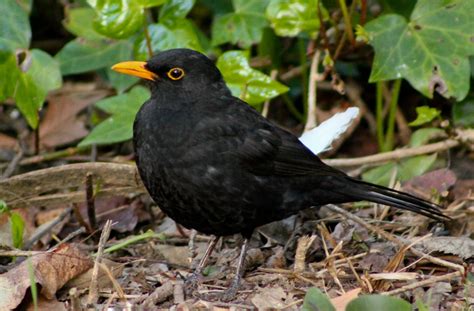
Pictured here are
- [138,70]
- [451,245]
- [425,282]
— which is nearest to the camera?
[425,282]

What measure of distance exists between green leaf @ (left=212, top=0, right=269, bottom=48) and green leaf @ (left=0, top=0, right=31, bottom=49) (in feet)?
4.20

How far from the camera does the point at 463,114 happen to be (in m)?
6.54

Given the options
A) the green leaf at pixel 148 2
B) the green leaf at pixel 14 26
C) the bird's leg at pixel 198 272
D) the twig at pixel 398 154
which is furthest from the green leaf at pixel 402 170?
the green leaf at pixel 14 26

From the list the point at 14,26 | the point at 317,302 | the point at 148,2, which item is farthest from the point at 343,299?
the point at 14,26

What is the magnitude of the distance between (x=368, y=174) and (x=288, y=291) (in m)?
1.94

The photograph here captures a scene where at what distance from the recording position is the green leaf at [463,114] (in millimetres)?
6523

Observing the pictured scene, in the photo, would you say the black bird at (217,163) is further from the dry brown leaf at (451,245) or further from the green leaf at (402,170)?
the green leaf at (402,170)

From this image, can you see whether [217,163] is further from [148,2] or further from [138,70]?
[148,2]

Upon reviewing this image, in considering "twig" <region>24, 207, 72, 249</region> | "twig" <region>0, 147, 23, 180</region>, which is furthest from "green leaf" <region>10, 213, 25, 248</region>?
"twig" <region>0, 147, 23, 180</region>

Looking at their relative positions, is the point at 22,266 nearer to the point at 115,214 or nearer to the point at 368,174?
the point at 115,214

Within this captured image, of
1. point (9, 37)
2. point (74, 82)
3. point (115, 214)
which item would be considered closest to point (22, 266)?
point (115, 214)

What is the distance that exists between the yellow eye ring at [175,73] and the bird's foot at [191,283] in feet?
3.64

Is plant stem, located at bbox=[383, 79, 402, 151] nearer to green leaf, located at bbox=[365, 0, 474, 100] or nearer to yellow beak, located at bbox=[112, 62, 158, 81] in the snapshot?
green leaf, located at bbox=[365, 0, 474, 100]

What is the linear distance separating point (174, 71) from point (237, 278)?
123cm
